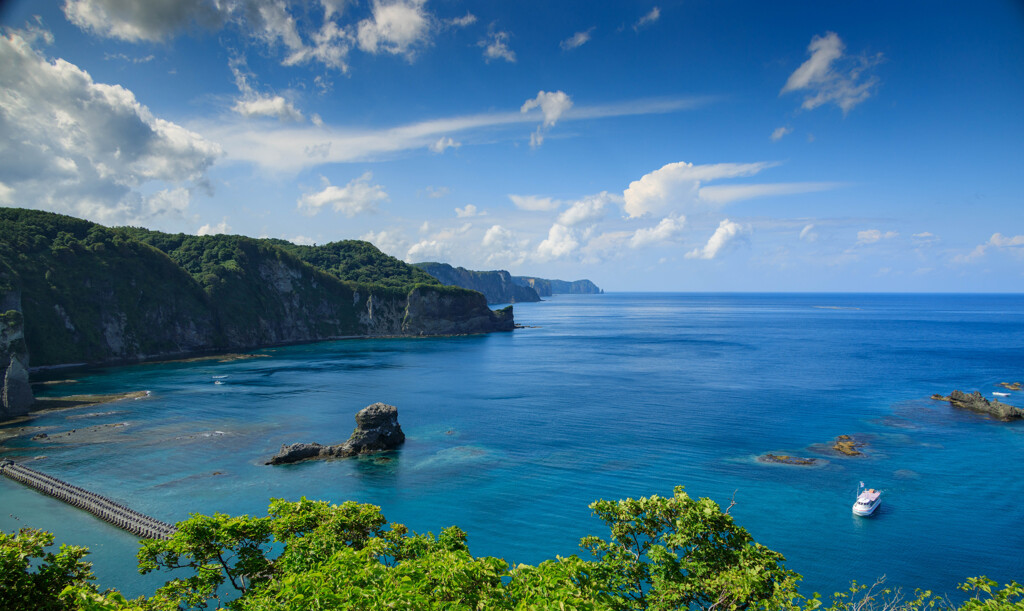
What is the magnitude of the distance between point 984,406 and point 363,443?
83.9m

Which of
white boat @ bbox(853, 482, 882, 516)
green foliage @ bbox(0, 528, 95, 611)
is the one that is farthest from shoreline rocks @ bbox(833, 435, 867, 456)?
green foliage @ bbox(0, 528, 95, 611)

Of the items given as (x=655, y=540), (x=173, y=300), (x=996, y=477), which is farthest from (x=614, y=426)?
(x=173, y=300)

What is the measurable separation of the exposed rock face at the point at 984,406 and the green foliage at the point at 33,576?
→ 9366cm

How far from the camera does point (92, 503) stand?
4234 cm

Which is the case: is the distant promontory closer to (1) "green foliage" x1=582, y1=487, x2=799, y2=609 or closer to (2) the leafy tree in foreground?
(2) the leafy tree in foreground

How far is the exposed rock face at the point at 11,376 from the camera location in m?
69.3

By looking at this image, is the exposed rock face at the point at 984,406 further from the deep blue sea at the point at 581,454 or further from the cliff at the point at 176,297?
the cliff at the point at 176,297

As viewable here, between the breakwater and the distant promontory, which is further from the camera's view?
the distant promontory

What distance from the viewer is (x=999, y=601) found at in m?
14.7

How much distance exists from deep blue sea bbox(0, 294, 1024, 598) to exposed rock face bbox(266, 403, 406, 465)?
1785mm

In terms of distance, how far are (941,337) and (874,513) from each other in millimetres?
154796

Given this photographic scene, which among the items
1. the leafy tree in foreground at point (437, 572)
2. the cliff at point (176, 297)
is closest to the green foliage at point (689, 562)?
the leafy tree in foreground at point (437, 572)

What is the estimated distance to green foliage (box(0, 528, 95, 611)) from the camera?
14.4m

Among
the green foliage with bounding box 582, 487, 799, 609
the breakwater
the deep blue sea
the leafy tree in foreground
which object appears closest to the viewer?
the leafy tree in foreground
